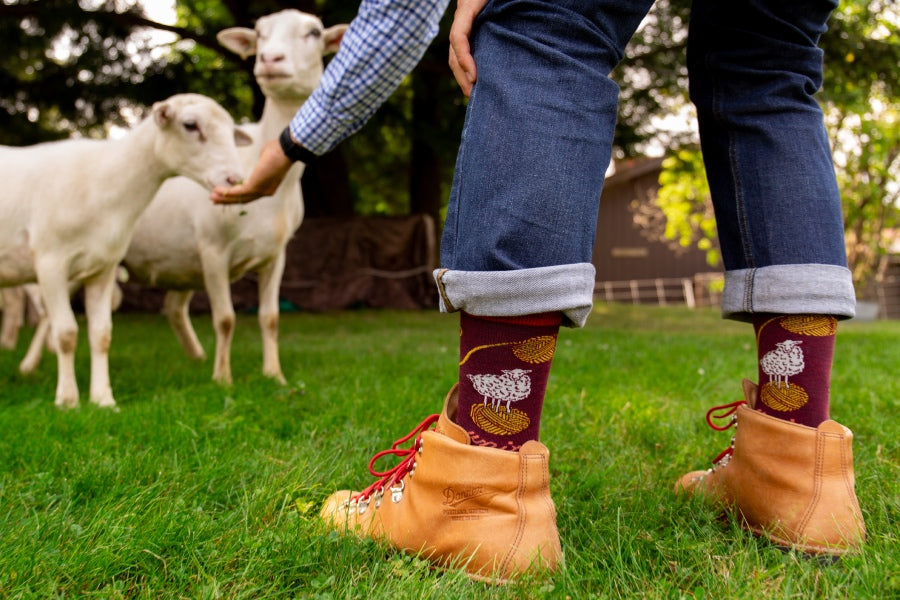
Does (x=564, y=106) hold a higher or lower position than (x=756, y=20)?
lower

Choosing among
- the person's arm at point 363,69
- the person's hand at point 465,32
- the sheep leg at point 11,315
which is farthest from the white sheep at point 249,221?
the person's hand at point 465,32

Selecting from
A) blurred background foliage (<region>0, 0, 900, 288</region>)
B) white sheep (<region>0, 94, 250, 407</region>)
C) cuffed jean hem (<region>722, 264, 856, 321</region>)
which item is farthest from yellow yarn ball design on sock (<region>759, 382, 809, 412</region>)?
blurred background foliage (<region>0, 0, 900, 288</region>)

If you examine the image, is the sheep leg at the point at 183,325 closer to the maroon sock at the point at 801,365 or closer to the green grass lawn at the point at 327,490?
the green grass lawn at the point at 327,490

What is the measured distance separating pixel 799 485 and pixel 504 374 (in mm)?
594

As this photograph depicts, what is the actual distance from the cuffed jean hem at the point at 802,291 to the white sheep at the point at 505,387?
510mm

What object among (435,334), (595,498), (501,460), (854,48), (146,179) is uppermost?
(854,48)

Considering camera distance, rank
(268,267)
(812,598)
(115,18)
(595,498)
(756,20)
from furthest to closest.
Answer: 1. (115,18)
2. (268,267)
3. (595,498)
4. (756,20)
5. (812,598)

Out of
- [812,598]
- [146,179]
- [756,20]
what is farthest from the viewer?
[146,179]

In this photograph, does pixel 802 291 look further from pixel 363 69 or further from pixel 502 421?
pixel 363 69

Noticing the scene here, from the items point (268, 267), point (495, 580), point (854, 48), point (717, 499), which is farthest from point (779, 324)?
point (854, 48)

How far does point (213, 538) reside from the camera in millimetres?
1297

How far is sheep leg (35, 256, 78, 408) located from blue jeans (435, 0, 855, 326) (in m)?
2.41

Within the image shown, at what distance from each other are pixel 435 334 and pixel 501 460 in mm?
5657

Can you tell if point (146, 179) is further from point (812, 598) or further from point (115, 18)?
point (115, 18)
